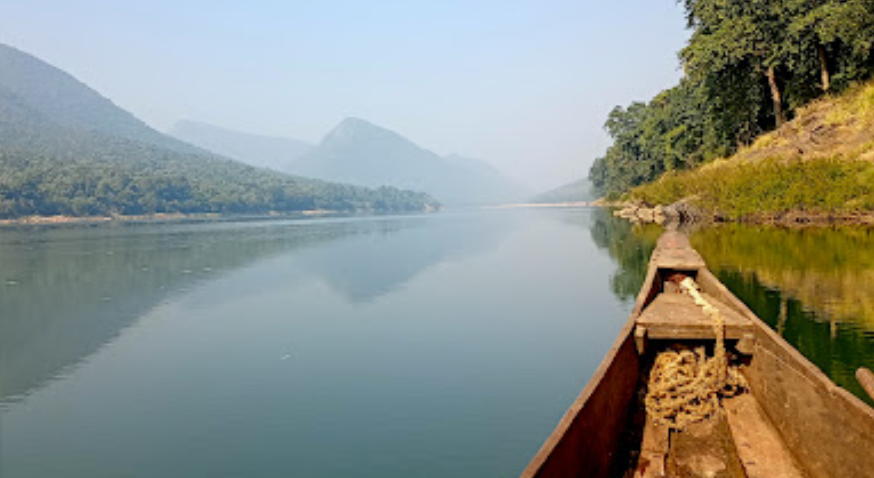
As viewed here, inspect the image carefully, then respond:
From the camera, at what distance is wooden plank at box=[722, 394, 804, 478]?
5.42 metres

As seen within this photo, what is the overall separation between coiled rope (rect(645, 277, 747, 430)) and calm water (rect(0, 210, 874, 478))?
2116 mm

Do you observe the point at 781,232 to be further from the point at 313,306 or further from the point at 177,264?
the point at 177,264

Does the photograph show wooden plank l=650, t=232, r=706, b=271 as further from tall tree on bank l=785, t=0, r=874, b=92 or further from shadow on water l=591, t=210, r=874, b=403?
tall tree on bank l=785, t=0, r=874, b=92

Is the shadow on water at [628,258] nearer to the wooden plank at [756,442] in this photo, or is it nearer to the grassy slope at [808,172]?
the grassy slope at [808,172]

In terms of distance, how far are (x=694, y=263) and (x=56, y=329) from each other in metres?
19.6

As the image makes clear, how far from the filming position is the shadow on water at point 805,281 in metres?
10.9

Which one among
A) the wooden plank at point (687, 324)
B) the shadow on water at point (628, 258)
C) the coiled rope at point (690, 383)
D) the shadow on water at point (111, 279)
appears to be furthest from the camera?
the shadow on water at point (628, 258)

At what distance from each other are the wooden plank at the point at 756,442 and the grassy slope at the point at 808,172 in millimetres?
28604

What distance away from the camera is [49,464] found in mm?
8383

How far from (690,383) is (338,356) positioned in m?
9.17

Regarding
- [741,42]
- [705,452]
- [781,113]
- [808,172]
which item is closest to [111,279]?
[705,452]

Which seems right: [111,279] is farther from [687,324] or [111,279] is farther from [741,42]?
[741,42]

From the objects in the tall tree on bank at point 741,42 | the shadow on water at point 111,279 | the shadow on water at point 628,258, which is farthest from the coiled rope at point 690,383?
the tall tree on bank at point 741,42

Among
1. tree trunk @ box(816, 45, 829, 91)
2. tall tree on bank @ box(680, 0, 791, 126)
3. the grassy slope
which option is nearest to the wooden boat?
the grassy slope
